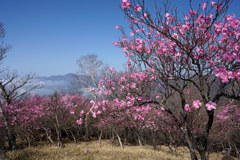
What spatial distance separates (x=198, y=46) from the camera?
5758 mm

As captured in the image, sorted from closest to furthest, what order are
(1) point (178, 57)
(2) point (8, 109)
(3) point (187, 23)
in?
(3) point (187, 23) < (1) point (178, 57) < (2) point (8, 109)

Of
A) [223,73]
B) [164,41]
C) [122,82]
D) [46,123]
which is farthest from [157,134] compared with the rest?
[223,73]

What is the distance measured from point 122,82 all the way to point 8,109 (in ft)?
45.8

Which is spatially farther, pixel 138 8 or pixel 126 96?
pixel 126 96

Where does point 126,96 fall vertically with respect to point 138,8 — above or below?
below

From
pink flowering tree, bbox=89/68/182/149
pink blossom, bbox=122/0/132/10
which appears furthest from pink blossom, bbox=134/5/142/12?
pink flowering tree, bbox=89/68/182/149

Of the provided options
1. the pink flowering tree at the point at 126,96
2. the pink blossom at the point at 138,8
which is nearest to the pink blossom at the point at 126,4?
the pink blossom at the point at 138,8

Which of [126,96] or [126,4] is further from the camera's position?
[126,96]

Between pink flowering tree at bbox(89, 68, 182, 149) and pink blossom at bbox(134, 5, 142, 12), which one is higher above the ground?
pink blossom at bbox(134, 5, 142, 12)


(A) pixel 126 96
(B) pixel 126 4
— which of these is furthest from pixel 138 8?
(A) pixel 126 96

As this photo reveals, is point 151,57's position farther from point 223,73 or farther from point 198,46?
point 223,73

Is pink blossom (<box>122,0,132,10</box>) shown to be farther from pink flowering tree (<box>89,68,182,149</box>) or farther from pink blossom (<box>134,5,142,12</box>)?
pink flowering tree (<box>89,68,182,149</box>)

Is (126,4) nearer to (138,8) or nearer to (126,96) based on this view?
(138,8)

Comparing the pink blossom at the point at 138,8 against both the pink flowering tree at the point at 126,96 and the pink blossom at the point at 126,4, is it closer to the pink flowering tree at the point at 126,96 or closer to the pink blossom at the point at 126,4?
the pink blossom at the point at 126,4
